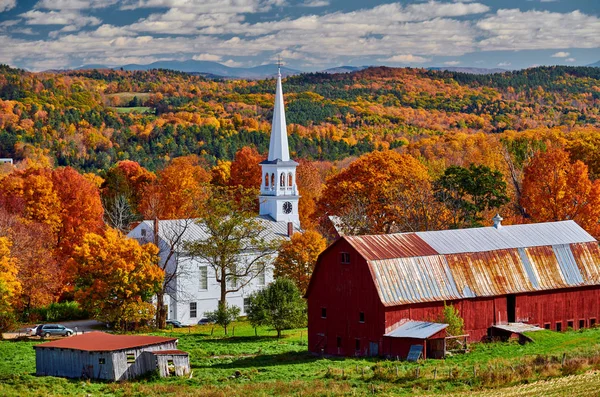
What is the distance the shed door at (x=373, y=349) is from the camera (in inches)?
2064

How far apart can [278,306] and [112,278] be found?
33.4ft

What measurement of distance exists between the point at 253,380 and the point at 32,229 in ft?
123

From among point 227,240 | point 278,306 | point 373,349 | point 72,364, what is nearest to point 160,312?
point 227,240

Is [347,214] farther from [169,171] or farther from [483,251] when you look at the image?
[169,171]

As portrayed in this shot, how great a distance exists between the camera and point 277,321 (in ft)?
205

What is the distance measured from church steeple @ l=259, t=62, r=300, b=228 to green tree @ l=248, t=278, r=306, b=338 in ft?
66.7

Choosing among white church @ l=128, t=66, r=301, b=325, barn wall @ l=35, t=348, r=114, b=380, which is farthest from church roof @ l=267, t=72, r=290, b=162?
barn wall @ l=35, t=348, r=114, b=380

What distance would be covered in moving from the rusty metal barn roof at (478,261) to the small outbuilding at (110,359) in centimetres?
1109

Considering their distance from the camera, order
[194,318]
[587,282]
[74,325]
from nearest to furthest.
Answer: [587,282], [74,325], [194,318]

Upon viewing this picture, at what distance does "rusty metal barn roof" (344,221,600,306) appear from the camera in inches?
2125

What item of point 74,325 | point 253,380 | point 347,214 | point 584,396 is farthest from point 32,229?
point 584,396

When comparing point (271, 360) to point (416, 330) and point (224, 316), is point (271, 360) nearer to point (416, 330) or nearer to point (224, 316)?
point (416, 330)

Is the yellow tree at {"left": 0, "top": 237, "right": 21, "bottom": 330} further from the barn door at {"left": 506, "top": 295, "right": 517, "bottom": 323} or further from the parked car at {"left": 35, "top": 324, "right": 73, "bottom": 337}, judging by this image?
the barn door at {"left": 506, "top": 295, "right": 517, "bottom": 323}

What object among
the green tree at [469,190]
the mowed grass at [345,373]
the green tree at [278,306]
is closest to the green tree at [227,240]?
the green tree at [278,306]
